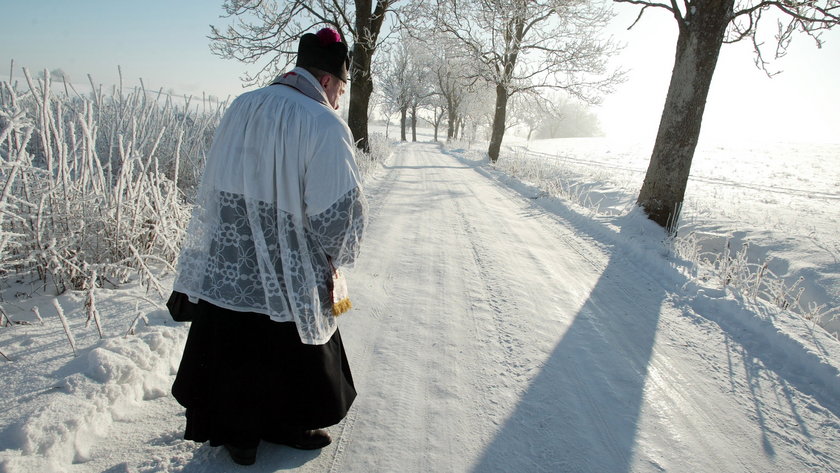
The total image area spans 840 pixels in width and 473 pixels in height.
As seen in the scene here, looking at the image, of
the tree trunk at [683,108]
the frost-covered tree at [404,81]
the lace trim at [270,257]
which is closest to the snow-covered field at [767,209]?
the tree trunk at [683,108]

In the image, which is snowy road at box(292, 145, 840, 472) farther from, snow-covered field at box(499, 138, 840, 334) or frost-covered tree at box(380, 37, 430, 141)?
frost-covered tree at box(380, 37, 430, 141)

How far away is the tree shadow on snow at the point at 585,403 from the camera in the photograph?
190 centimetres

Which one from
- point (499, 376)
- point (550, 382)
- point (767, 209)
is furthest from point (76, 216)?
point (767, 209)

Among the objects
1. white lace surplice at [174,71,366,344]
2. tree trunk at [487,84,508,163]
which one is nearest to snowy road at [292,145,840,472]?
white lace surplice at [174,71,366,344]

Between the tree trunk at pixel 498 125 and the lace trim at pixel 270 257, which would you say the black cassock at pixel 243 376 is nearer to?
the lace trim at pixel 270 257

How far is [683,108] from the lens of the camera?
5.70m

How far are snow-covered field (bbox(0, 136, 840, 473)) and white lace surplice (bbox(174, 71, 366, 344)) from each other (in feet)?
2.35

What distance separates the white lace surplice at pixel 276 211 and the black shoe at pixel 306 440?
51 cm

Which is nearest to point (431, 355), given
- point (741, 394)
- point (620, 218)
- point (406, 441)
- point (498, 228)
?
point (406, 441)

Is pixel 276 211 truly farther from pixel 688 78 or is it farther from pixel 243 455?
pixel 688 78

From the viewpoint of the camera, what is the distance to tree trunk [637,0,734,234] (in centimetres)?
546

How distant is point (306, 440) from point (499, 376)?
1.19 metres

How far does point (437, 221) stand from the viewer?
239 inches

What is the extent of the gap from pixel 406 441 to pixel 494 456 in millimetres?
421
